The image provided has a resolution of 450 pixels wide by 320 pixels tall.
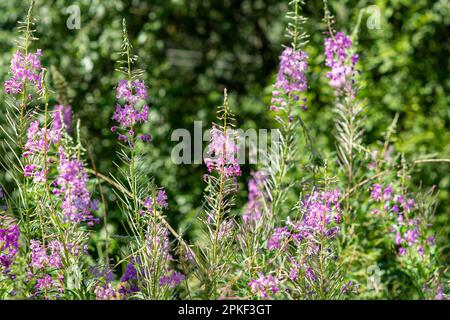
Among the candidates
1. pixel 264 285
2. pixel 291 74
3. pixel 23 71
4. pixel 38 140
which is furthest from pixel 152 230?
pixel 291 74

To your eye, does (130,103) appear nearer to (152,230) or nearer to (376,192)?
(152,230)

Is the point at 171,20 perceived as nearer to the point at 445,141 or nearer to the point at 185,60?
the point at 185,60

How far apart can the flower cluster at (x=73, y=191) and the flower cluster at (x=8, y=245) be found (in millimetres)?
136

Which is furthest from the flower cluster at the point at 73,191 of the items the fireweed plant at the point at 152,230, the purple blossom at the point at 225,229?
the purple blossom at the point at 225,229

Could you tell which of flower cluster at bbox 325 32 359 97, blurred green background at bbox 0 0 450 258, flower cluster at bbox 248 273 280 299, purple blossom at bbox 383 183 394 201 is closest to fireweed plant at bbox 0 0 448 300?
flower cluster at bbox 248 273 280 299

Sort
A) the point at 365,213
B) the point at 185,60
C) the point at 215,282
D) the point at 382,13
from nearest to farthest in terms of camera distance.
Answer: the point at 215,282 < the point at 365,213 < the point at 382,13 < the point at 185,60

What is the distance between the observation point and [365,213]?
2533 millimetres

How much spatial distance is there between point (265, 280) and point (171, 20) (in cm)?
301

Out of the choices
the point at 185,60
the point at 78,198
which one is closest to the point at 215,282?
the point at 78,198

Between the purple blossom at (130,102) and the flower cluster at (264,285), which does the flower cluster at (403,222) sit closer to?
the flower cluster at (264,285)

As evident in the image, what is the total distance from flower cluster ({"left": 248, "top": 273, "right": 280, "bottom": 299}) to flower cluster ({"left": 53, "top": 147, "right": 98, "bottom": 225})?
488 millimetres

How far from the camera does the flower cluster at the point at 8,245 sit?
168cm

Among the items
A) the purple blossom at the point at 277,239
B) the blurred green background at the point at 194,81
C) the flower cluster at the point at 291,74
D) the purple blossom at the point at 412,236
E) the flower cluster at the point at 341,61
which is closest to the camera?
the purple blossom at the point at 277,239
